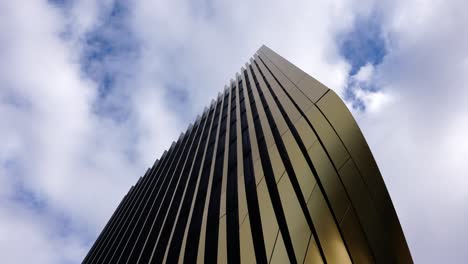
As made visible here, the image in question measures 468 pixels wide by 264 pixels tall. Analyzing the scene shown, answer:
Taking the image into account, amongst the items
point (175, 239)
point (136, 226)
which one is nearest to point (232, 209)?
point (175, 239)

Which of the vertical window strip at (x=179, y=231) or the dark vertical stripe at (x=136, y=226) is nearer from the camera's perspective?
the vertical window strip at (x=179, y=231)

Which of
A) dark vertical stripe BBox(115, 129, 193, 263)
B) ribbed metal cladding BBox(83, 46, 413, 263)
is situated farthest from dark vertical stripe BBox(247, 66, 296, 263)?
dark vertical stripe BBox(115, 129, 193, 263)

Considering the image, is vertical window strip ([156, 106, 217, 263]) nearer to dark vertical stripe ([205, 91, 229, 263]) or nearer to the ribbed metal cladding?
the ribbed metal cladding

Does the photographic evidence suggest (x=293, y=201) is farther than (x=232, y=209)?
No

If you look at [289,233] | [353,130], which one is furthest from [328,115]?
[289,233]

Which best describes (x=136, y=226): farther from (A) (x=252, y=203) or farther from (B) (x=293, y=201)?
(B) (x=293, y=201)

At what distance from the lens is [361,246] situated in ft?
41.6

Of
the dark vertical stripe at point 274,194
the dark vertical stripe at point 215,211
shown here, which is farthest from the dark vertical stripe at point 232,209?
the dark vertical stripe at point 274,194

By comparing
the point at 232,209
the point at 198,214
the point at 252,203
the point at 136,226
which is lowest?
the point at 252,203

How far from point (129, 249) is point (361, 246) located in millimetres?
14359

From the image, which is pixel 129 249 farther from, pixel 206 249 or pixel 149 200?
pixel 206 249

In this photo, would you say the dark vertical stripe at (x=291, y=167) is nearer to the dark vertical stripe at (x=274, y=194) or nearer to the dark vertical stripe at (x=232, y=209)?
the dark vertical stripe at (x=274, y=194)

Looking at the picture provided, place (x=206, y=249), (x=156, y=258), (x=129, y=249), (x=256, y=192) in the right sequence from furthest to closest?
(x=129, y=249), (x=156, y=258), (x=256, y=192), (x=206, y=249)

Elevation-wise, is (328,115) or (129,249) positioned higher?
(129,249)
